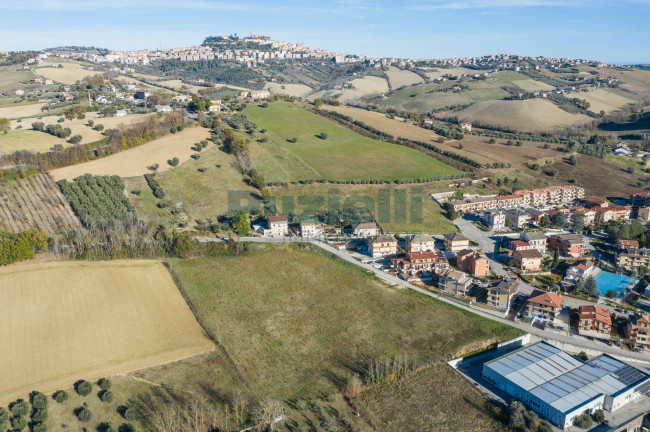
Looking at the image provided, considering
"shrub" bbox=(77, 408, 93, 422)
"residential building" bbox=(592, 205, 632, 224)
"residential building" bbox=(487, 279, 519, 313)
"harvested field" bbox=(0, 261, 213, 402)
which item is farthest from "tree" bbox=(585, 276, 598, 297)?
"shrub" bbox=(77, 408, 93, 422)

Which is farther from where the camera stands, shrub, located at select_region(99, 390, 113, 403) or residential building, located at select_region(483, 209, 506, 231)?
residential building, located at select_region(483, 209, 506, 231)

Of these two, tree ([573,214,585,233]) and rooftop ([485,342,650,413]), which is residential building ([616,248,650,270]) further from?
rooftop ([485,342,650,413])

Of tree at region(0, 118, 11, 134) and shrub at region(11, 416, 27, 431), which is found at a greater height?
tree at region(0, 118, 11, 134)

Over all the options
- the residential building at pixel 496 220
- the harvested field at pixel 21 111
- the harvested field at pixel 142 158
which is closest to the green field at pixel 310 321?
the residential building at pixel 496 220

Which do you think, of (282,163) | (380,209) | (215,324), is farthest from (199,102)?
(215,324)

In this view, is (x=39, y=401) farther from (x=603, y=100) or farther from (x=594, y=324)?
(x=603, y=100)

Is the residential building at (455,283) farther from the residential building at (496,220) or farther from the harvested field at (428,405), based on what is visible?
the residential building at (496,220)
